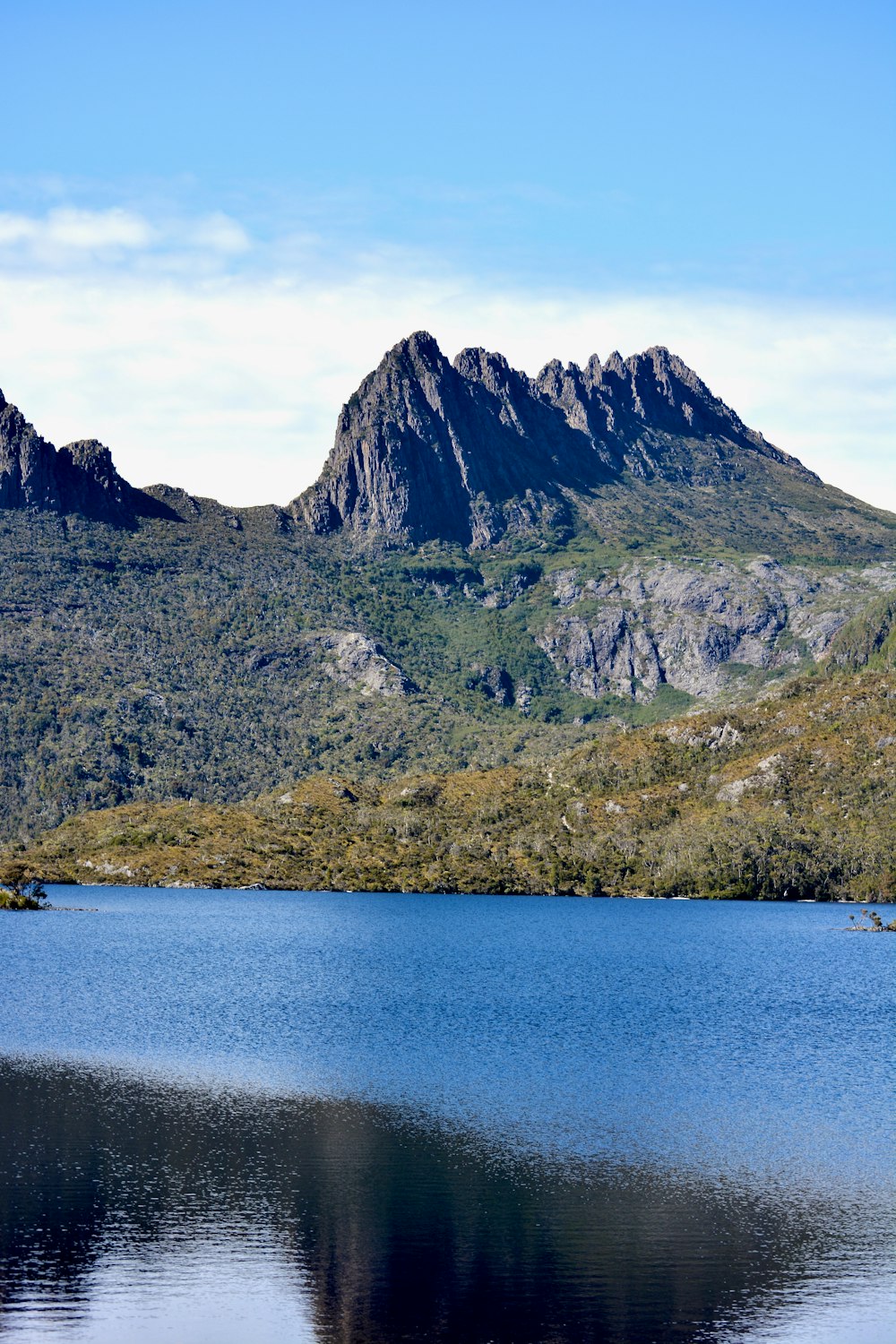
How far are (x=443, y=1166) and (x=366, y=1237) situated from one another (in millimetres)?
8967

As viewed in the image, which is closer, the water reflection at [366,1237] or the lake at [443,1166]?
the water reflection at [366,1237]

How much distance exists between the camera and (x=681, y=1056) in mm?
72062

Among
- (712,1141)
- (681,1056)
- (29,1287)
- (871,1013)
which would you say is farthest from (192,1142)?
(871,1013)

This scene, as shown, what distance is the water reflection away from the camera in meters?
33.7

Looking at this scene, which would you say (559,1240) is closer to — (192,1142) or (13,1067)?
(192,1142)

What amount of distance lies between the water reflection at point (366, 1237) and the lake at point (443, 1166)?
118 mm

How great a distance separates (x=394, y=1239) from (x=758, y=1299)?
10.1 metres

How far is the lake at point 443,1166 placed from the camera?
34.6 metres

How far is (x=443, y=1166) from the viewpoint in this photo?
4828cm

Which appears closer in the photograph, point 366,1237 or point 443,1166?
point 366,1237

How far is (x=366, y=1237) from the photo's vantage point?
3962cm

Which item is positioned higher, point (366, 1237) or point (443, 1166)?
point (366, 1237)

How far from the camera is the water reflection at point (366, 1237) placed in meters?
33.7

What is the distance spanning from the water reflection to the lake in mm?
118
